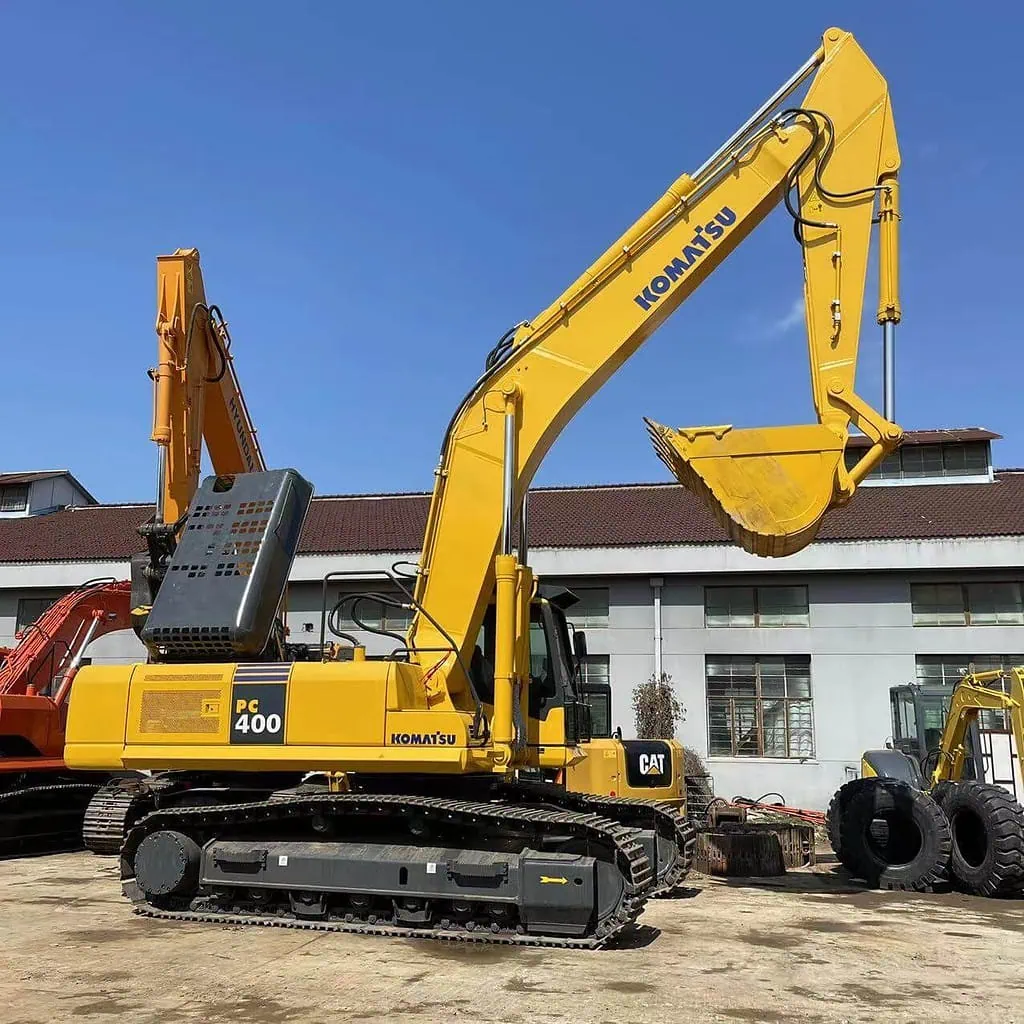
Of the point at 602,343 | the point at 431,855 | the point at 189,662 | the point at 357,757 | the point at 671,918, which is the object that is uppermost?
the point at 602,343

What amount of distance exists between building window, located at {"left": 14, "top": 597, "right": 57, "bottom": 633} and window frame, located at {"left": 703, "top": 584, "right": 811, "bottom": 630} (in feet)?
53.5

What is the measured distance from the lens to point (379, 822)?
27.7ft

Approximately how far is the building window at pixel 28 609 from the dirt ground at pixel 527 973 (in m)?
17.3

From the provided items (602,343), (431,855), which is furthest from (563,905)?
(602,343)

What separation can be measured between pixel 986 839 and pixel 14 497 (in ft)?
95.6

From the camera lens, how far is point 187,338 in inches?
407

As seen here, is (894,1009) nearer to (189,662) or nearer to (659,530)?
(189,662)

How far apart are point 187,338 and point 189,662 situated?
357 cm

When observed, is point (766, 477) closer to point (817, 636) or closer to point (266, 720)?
point (266, 720)

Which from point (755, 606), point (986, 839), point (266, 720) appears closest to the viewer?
point (266, 720)

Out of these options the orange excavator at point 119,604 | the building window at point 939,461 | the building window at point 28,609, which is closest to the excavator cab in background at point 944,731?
the orange excavator at point 119,604

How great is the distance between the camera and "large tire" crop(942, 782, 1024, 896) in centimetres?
1079

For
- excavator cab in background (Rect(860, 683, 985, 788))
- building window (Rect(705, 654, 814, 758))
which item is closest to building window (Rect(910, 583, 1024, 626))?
building window (Rect(705, 654, 814, 758))

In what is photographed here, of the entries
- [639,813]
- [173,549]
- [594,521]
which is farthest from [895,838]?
[594,521]
